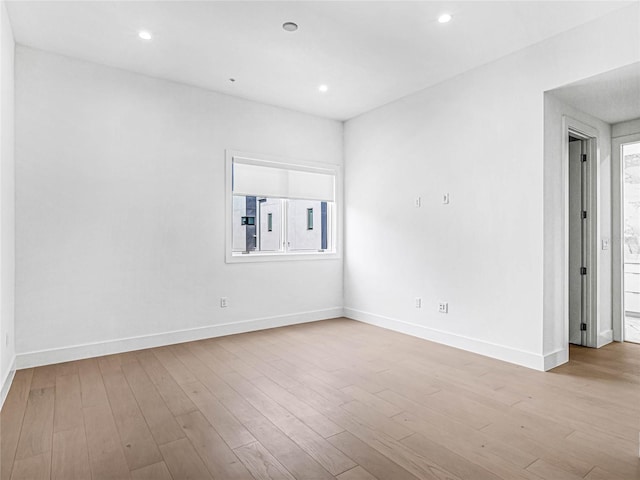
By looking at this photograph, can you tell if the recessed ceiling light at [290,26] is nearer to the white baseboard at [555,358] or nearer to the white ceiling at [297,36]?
the white ceiling at [297,36]

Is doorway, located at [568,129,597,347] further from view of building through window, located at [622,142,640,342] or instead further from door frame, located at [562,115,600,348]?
view of building through window, located at [622,142,640,342]

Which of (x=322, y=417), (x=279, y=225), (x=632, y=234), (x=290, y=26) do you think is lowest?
(x=322, y=417)

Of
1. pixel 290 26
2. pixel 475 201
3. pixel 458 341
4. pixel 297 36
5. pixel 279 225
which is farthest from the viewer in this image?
pixel 279 225

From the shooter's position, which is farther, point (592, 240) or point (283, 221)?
point (283, 221)

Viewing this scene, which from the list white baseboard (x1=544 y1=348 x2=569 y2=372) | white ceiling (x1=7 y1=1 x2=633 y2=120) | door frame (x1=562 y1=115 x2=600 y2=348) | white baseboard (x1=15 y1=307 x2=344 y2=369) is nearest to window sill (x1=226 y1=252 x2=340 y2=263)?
white baseboard (x1=15 y1=307 x2=344 y2=369)

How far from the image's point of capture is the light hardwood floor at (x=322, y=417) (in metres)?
1.94

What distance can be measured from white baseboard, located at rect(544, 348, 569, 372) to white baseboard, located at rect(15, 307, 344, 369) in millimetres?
2882

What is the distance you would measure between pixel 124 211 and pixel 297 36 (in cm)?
250

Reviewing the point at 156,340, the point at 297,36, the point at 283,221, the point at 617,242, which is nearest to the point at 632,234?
the point at 617,242

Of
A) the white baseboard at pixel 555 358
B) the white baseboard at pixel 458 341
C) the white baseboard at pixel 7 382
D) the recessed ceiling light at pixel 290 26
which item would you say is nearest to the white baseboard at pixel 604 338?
the white baseboard at pixel 555 358

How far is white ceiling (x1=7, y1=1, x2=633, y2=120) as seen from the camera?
2.87 meters

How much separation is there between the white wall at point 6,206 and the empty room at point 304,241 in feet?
0.16

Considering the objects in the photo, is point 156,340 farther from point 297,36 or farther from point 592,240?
point 592,240

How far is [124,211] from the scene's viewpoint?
12.9ft
